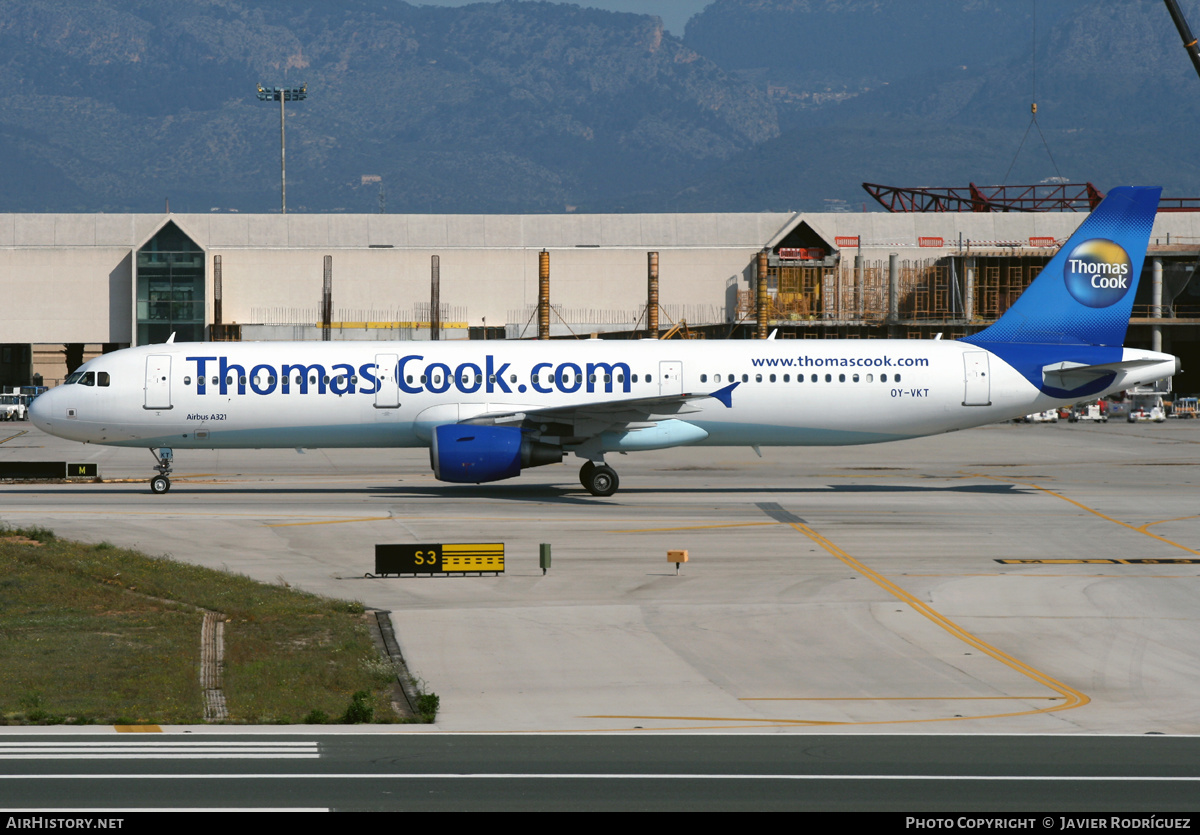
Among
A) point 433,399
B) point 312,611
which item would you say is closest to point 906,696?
point 312,611

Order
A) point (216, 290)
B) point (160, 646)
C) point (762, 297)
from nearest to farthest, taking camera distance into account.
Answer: point (160, 646)
point (216, 290)
point (762, 297)

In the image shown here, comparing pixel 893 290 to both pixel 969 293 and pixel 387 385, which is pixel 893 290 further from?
pixel 387 385

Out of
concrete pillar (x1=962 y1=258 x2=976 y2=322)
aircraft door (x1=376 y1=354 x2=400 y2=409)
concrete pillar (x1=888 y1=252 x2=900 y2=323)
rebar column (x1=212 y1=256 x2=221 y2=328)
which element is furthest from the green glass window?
aircraft door (x1=376 y1=354 x2=400 y2=409)

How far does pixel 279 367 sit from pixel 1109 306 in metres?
25.5

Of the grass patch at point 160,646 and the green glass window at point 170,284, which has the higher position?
the green glass window at point 170,284

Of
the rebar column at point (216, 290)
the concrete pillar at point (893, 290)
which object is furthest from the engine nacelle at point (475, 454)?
the concrete pillar at point (893, 290)

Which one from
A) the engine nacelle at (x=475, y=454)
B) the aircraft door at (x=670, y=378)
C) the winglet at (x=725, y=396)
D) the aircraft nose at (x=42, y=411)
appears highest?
the aircraft door at (x=670, y=378)

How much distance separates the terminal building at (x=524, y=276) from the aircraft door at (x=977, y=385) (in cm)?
5715

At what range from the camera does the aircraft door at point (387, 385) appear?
37000mm

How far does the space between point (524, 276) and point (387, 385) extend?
205 ft

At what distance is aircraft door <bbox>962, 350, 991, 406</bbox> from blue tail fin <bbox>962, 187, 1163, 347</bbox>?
1683mm

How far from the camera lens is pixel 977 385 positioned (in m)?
37.7

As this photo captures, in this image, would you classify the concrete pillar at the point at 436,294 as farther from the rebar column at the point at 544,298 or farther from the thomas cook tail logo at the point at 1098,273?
the thomas cook tail logo at the point at 1098,273

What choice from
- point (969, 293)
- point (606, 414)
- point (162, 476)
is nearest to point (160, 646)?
point (606, 414)
